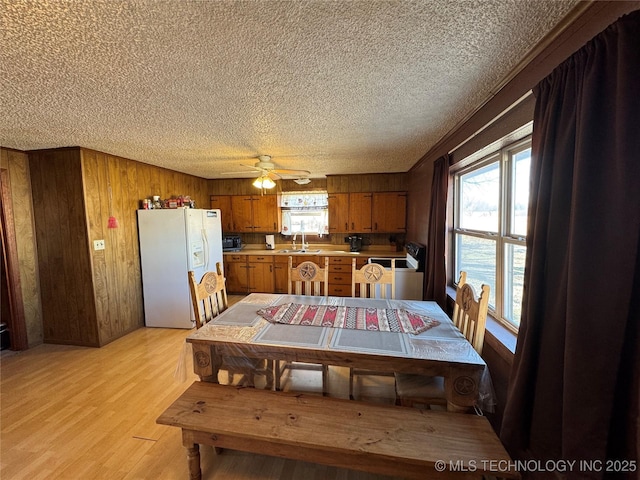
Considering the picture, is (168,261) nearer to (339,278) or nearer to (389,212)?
(339,278)

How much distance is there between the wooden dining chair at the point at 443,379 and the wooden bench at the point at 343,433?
0.59ft

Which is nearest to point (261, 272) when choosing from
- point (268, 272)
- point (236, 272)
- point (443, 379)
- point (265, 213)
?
point (268, 272)

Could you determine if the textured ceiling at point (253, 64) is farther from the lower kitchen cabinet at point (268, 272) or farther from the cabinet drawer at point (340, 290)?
the cabinet drawer at point (340, 290)

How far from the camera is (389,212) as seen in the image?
4.88 metres

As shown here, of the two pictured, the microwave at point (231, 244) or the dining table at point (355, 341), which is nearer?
the dining table at point (355, 341)

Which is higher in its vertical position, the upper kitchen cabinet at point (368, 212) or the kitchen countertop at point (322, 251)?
the upper kitchen cabinet at point (368, 212)

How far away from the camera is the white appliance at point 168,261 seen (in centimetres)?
361

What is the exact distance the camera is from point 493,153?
210cm

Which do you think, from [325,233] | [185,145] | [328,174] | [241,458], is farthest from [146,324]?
[328,174]

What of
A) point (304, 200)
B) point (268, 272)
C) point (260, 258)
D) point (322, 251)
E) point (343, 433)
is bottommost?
point (343, 433)

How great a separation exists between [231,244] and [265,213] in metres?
0.93

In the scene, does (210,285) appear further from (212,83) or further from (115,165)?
(115,165)

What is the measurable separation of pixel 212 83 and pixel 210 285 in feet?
4.97

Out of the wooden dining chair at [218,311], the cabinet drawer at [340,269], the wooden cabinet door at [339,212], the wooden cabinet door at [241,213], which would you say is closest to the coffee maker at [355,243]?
the wooden cabinet door at [339,212]
